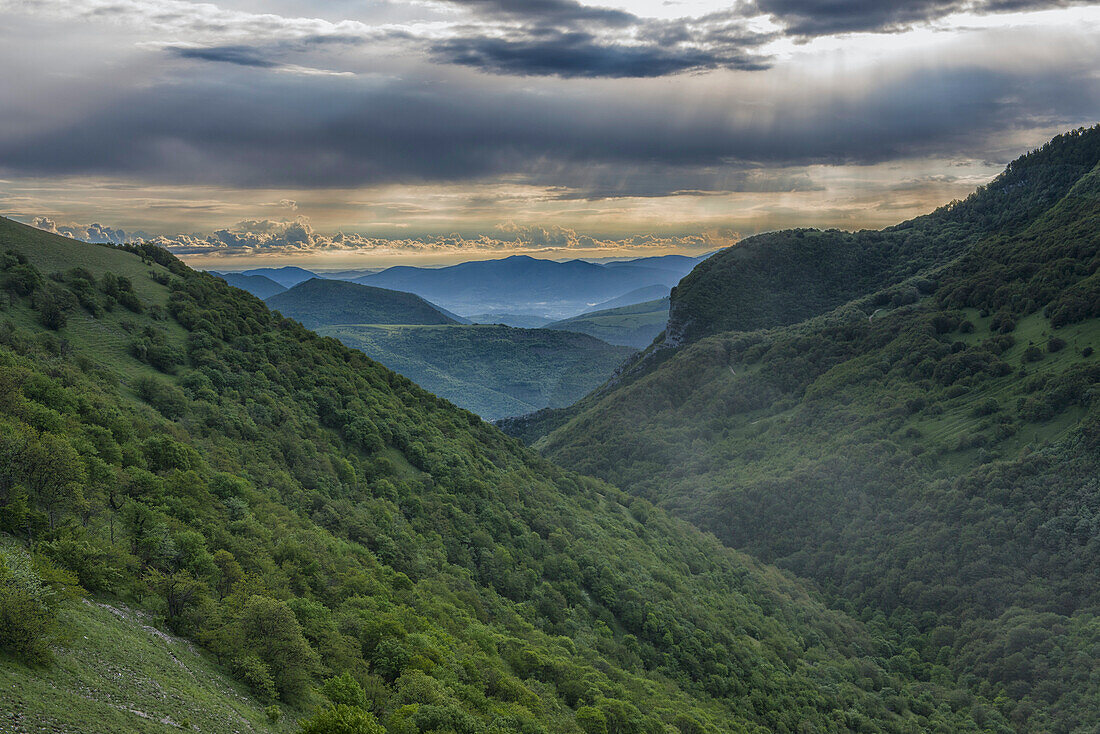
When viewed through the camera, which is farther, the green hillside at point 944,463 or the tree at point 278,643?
the green hillside at point 944,463

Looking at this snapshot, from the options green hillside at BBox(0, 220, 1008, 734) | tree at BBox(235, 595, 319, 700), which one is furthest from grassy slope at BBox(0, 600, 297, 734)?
tree at BBox(235, 595, 319, 700)

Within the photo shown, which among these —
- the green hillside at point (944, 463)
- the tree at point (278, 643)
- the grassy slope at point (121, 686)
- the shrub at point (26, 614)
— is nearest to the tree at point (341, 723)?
the grassy slope at point (121, 686)

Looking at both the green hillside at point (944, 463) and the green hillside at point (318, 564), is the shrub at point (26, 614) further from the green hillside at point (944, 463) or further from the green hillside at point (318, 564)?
the green hillside at point (944, 463)

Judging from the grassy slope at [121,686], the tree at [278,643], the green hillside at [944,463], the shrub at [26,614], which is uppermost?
the shrub at [26,614]

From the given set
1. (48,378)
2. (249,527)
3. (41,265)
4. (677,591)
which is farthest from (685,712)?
(41,265)

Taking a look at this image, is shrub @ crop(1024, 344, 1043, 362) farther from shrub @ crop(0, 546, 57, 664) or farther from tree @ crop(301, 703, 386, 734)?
shrub @ crop(0, 546, 57, 664)

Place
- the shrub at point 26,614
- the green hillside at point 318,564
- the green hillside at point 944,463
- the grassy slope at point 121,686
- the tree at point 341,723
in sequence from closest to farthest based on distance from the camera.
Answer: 1. the grassy slope at point 121,686
2. the shrub at point 26,614
3. the tree at point 341,723
4. the green hillside at point 318,564
5. the green hillside at point 944,463

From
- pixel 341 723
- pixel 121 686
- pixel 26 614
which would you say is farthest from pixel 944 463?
pixel 26 614

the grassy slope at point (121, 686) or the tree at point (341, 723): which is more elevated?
the grassy slope at point (121, 686)
